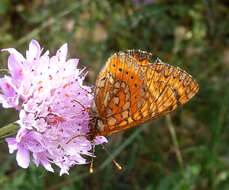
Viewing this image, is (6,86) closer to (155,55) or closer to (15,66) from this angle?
(15,66)

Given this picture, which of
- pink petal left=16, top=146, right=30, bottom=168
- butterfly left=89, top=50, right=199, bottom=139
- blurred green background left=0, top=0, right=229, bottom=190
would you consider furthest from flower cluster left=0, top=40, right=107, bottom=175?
blurred green background left=0, top=0, right=229, bottom=190

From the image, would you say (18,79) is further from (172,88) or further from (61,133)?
(172,88)

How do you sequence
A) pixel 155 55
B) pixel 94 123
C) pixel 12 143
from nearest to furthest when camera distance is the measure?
1. pixel 12 143
2. pixel 94 123
3. pixel 155 55

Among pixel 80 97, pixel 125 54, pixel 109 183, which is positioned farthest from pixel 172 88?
pixel 109 183

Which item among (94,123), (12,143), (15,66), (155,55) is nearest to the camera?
(12,143)

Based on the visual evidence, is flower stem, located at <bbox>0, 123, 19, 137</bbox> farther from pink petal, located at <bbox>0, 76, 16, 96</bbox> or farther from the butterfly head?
the butterfly head

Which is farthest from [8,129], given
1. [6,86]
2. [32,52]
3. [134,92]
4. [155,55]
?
[155,55]

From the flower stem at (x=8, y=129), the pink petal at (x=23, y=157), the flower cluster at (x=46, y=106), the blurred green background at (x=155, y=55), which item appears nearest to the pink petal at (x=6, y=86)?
the flower cluster at (x=46, y=106)
